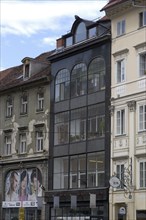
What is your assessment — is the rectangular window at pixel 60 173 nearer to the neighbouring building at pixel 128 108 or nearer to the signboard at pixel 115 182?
the neighbouring building at pixel 128 108

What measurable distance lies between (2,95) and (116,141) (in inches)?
684

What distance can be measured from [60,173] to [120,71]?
10.0 metres

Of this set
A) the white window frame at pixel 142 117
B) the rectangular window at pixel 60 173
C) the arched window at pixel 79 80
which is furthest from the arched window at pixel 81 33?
the rectangular window at pixel 60 173

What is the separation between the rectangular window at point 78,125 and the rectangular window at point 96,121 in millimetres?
695

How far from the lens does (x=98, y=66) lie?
45.8 meters

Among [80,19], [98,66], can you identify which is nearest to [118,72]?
[98,66]

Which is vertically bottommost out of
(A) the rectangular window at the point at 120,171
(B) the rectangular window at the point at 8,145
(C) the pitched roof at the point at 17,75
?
(A) the rectangular window at the point at 120,171

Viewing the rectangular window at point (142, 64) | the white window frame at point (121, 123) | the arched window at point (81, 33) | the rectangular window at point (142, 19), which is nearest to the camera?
the rectangular window at point (142, 64)

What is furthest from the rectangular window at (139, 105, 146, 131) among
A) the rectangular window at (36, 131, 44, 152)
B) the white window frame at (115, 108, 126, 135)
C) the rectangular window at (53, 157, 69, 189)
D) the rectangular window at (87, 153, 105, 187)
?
the rectangular window at (36, 131, 44, 152)

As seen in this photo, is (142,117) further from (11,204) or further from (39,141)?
(11,204)

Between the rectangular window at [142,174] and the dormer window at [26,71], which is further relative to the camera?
the dormer window at [26,71]

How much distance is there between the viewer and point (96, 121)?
45.3 meters

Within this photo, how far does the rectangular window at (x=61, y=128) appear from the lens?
4818 cm

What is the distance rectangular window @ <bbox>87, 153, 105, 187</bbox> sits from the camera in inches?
1736
